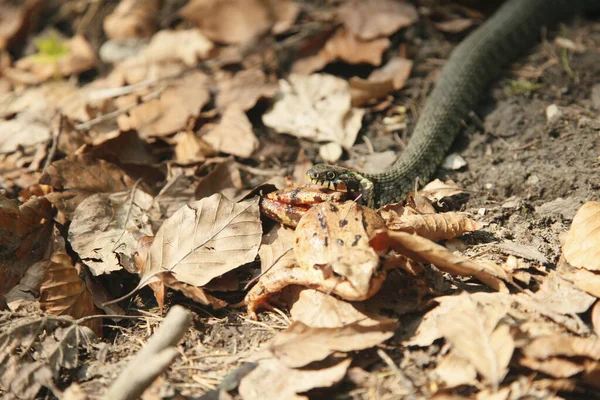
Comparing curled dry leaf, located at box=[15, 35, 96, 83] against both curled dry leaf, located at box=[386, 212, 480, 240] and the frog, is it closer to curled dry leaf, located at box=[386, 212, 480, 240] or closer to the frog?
the frog

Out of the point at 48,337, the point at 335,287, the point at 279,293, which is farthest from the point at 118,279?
the point at 335,287

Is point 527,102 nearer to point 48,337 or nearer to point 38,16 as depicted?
point 48,337

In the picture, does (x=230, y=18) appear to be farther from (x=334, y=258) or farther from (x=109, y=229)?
(x=334, y=258)

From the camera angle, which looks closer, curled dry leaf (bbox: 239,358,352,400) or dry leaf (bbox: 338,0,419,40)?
curled dry leaf (bbox: 239,358,352,400)

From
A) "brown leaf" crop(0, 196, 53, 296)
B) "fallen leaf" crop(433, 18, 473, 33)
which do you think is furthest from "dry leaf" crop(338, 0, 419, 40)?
"brown leaf" crop(0, 196, 53, 296)

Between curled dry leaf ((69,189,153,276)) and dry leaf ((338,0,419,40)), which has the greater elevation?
dry leaf ((338,0,419,40))

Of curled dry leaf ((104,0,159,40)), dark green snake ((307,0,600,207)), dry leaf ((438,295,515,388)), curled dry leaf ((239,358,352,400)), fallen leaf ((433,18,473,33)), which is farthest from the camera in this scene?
curled dry leaf ((104,0,159,40))

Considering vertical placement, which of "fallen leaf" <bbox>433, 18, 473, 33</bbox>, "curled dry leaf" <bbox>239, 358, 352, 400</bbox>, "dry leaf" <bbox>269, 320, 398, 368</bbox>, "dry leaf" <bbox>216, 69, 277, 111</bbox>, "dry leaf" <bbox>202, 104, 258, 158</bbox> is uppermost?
"fallen leaf" <bbox>433, 18, 473, 33</bbox>
